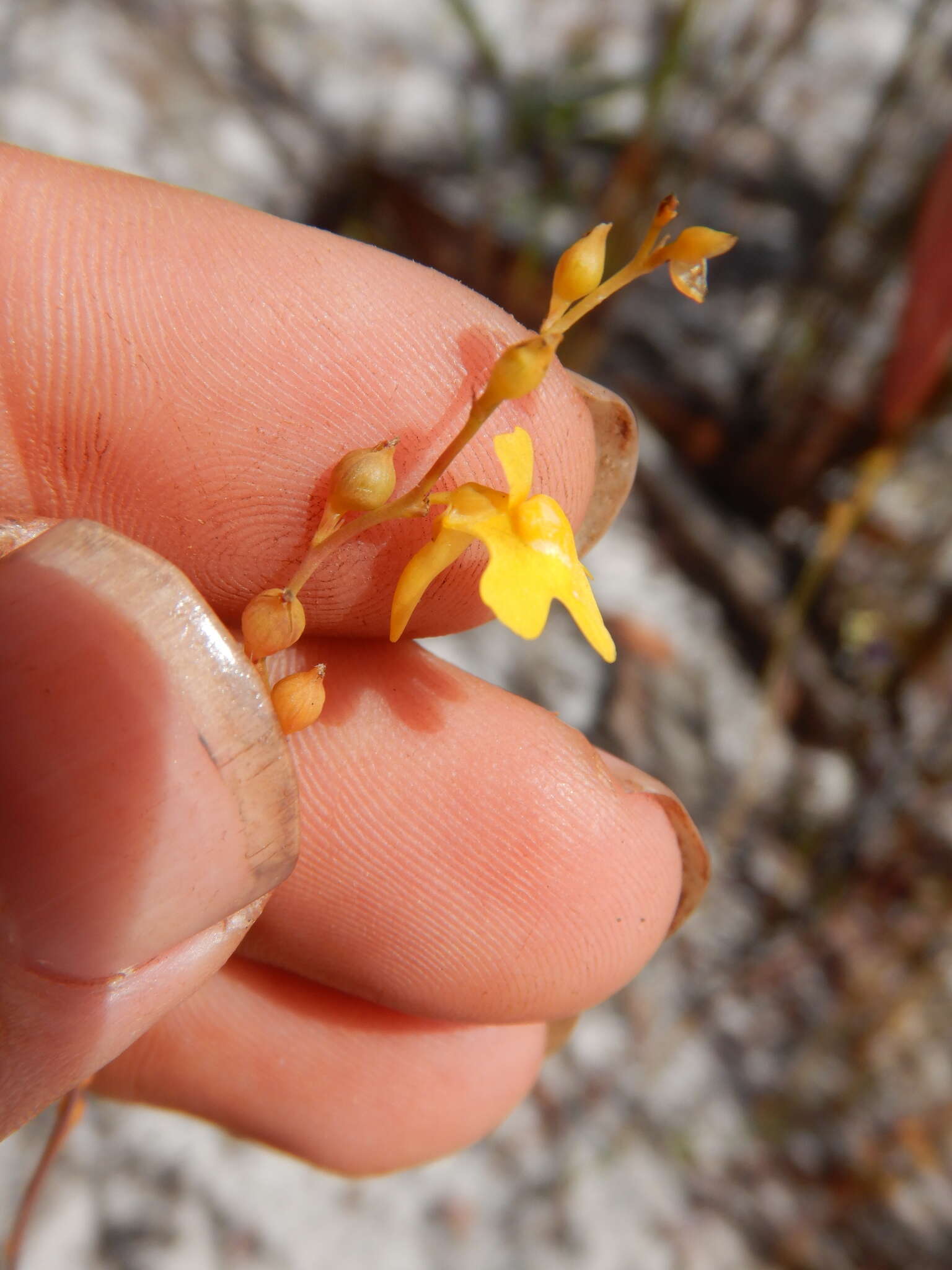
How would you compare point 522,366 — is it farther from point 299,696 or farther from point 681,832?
point 681,832

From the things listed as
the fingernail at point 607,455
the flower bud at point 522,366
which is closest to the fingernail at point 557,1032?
the fingernail at point 607,455

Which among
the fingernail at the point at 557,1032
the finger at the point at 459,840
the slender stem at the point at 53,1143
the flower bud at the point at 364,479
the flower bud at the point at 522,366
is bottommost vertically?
the slender stem at the point at 53,1143

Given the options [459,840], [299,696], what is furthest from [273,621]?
[459,840]

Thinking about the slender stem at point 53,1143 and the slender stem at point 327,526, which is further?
the slender stem at point 53,1143

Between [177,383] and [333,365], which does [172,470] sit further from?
[333,365]

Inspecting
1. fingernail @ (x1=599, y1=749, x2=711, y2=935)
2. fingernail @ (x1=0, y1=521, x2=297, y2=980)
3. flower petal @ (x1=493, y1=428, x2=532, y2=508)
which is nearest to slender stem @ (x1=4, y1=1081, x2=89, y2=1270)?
fingernail @ (x1=0, y1=521, x2=297, y2=980)

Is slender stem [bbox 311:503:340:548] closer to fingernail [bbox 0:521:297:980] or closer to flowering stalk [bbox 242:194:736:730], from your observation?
flowering stalk [bbox 242:194:736:730]

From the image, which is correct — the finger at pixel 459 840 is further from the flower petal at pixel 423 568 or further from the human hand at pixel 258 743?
A: the flower petal at pixel 423 568
